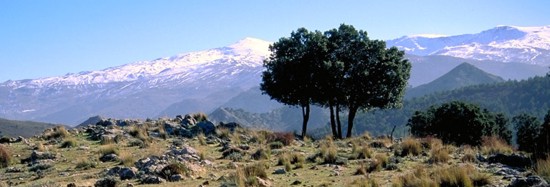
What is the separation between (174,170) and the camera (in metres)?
16.0

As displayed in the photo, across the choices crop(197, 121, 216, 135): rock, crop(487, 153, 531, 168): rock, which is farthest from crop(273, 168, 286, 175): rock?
crop(197, 121, 216, 135): rock

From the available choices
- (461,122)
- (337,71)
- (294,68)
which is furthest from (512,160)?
(461,122)

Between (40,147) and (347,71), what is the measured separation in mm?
28064

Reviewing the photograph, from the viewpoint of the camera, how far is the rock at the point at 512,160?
15.6 m

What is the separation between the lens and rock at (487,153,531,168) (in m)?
15.6

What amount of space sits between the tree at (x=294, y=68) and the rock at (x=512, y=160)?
88.9 feet

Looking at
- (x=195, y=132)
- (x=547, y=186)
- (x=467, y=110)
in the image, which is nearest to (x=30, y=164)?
(x=195, y=132)

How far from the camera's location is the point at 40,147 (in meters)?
23.6

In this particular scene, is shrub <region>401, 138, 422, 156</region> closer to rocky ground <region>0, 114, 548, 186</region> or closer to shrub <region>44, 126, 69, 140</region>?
rocky ground <region>0, 114, 548, 186</region>

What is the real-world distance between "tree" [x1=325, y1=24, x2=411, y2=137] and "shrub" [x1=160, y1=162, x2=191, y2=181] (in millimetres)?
28005

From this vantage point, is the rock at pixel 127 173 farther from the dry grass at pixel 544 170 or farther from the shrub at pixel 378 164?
the dry grass at pixel 544 170

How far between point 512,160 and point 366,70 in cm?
2777

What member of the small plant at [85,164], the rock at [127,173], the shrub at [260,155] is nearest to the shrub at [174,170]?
the rock at [127,173]

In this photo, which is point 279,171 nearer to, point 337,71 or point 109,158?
point 109,158
